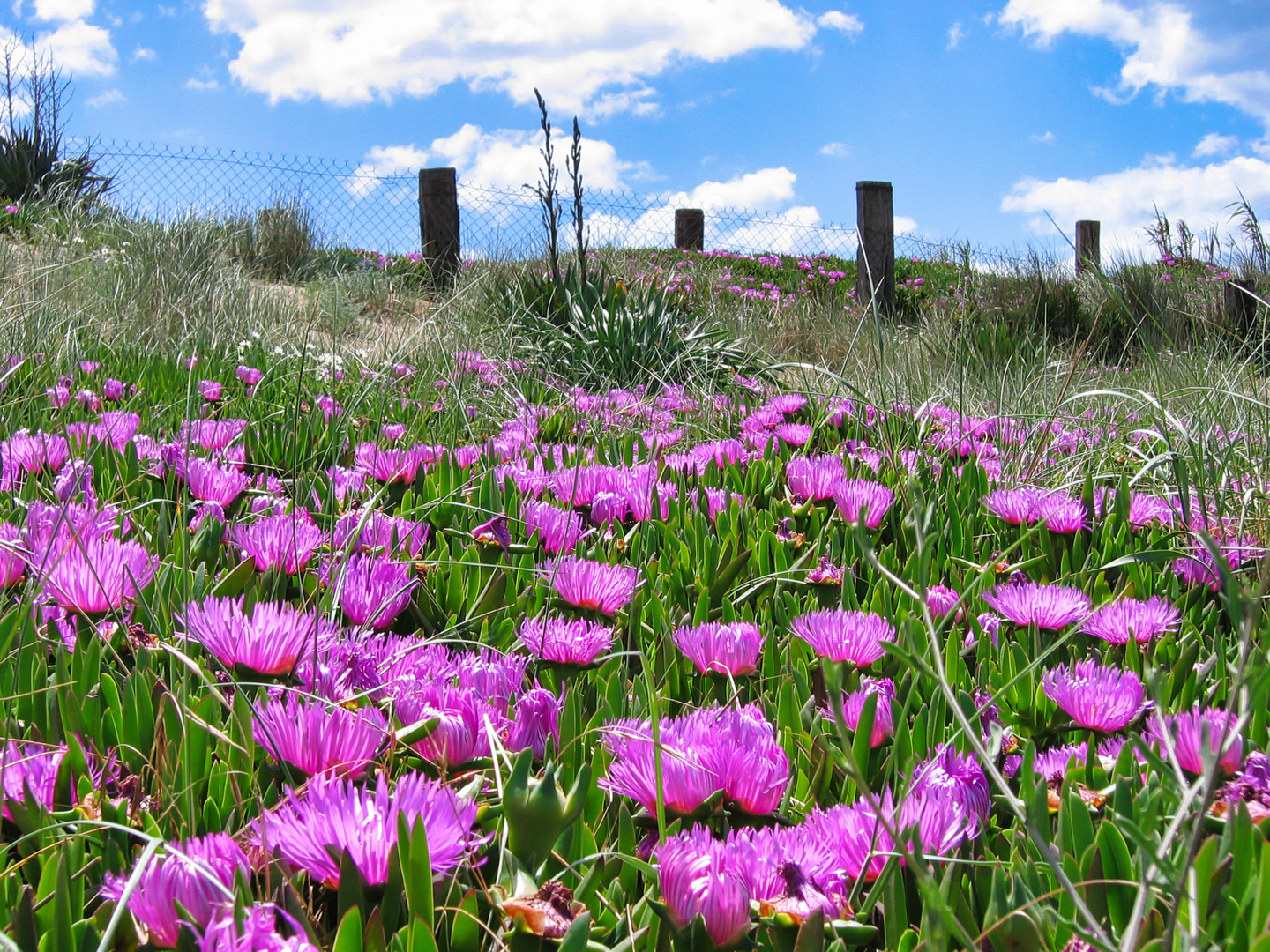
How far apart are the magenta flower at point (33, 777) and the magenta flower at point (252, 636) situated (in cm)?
16

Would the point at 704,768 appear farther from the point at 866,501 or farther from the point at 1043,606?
the point at 866,501

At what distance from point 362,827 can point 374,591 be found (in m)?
0.58

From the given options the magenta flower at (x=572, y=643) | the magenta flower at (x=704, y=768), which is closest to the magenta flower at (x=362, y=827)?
the magenta flower at (x=704, y=768)

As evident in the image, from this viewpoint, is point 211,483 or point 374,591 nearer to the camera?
point 374,591

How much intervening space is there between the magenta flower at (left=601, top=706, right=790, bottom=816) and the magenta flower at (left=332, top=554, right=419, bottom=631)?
0.48 meters

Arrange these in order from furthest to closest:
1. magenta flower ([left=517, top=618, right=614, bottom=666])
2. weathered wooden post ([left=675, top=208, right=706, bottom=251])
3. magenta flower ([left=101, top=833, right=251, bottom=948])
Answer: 1. weathered wooden post ([left=675, top=208, right=706, bottom=251])
2. magenta flower ([left=517, top=618, right=614, bottom=666])
3. magenta flower ([left=101, top=833, right=251, bottom=948])

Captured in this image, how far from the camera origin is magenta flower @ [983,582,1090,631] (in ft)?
4.33

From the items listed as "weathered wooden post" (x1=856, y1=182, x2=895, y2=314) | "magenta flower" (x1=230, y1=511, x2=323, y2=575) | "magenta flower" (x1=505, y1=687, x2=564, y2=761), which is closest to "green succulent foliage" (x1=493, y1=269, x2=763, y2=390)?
"magenta flower" (x1=230, y1=511, x2=323, y2=575)

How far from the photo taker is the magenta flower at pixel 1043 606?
4.33 ft

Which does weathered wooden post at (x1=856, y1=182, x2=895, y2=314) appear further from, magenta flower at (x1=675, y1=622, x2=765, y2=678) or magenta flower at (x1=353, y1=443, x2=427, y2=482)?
magenta flower at (x1=675, y1=622, x2=765, y2=678)

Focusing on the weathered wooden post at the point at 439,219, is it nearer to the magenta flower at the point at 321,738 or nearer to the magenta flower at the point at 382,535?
the magenta flower at the point at 382,535

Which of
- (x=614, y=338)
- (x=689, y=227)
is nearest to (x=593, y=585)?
(x=614, y=338)

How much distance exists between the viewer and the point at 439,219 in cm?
1217

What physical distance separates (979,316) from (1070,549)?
754 centimetres
